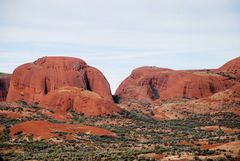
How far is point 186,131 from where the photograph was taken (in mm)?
75750

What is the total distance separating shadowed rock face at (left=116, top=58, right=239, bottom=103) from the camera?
116m

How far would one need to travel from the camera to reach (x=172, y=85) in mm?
119938

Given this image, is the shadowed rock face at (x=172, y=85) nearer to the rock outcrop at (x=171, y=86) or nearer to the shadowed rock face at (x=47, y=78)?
the rock outcrop at (x=171, y=86)

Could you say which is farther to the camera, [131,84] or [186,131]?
[131,84]

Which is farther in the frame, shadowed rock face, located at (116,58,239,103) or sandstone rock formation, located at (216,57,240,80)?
sandstone rock formation, located at (216,57,240,80)

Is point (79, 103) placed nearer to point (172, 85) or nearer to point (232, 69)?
point (172, 85)

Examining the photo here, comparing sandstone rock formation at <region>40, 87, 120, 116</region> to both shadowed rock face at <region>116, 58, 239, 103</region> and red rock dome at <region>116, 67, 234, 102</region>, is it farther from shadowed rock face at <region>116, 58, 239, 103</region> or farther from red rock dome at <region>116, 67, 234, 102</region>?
shadowed rock face at <region>116, 58, 239, 103</region>

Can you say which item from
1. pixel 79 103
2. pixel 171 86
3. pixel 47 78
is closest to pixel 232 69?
pixel 171 86

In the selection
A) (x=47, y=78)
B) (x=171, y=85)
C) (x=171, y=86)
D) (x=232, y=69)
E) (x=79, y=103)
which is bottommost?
(x=79, y=103)

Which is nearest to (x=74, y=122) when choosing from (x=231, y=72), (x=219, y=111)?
(x=219, y=111)

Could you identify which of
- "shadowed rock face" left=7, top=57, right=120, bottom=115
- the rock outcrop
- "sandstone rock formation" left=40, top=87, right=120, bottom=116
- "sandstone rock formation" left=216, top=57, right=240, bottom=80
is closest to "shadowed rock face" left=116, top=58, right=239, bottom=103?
the rock outcrop

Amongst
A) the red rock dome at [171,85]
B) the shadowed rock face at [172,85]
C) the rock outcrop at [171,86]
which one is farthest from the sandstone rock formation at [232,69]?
the red rock dome at [171,85]

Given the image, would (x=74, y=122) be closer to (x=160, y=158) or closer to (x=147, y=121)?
(x=147, y=121)

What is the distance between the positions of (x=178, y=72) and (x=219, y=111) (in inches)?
1237
